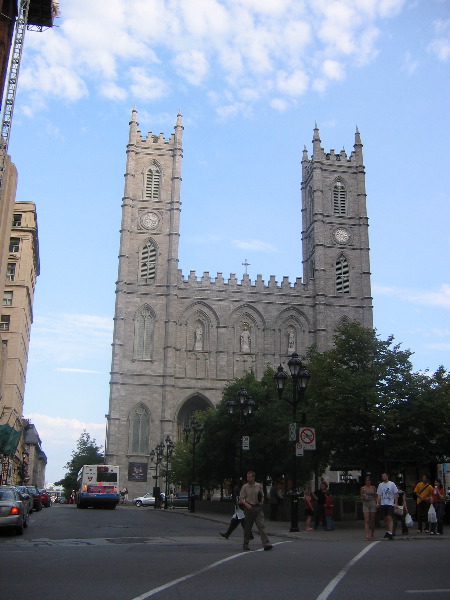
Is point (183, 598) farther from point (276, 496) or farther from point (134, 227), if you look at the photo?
point (134, 227)

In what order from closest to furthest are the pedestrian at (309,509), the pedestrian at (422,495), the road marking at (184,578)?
the road marking at (184,578) < the pedestrian at (422,495) < the pedestrian at (309,509)

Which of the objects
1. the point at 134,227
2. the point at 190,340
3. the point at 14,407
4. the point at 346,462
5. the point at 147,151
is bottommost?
the point at 346,462

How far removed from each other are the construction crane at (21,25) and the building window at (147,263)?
788 inches

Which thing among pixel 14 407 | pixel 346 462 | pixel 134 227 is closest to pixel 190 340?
pixel 134 227

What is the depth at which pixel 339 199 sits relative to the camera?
2857 inches

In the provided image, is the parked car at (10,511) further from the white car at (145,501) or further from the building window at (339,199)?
the building window at (339,199)

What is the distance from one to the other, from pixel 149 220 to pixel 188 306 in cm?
1005

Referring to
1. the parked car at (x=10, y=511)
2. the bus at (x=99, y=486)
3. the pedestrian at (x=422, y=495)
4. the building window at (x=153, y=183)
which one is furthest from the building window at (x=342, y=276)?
the parked car at (x=10, y=511)

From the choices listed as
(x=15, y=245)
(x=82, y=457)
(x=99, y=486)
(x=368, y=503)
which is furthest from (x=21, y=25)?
(x=82, y=457)

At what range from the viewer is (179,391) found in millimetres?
63281

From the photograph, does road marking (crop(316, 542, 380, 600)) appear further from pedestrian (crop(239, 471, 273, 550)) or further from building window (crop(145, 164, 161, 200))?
building window (crop(145, 164, 161, 200))

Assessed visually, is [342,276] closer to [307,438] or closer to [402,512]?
[307,438]

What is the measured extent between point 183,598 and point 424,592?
2642mm

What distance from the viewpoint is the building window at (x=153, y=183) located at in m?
70.0
